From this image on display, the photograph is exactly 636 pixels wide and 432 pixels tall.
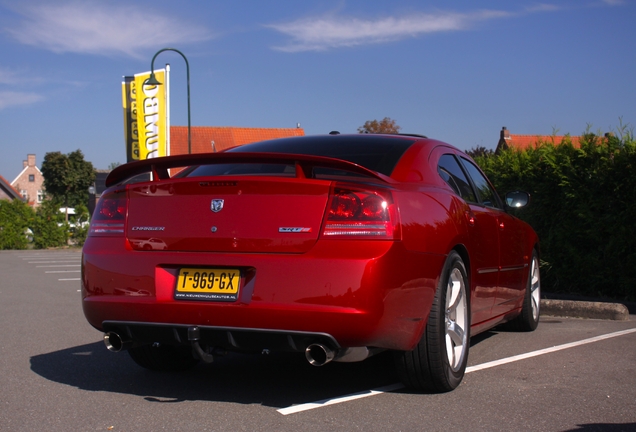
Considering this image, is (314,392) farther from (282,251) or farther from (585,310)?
(585,310)

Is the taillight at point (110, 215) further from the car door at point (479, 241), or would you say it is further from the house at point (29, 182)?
the house at point (29, 182)

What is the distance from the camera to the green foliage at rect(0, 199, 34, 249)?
3195 cm

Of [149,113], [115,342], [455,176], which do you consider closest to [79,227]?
[149,113]

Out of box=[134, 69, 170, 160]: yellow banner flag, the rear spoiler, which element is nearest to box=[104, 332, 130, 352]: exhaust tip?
the rear spoiler

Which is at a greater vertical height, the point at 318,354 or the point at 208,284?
the point at 208,284

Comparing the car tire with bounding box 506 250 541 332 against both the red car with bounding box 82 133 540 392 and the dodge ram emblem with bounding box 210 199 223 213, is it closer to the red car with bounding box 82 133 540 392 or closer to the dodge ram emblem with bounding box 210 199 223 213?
the red car with bounding box 82 133 540 392

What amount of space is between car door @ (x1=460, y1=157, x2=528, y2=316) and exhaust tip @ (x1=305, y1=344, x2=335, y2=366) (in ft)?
7.41

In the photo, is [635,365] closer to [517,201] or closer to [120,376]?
[517,201]

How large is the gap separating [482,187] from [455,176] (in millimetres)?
854

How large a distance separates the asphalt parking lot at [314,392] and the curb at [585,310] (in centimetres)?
139

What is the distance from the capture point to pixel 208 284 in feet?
12.9

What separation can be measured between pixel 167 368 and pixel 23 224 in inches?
1163

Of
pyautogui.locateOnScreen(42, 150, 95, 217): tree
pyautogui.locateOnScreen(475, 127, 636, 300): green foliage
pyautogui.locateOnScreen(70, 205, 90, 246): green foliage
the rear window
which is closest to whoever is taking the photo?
the rear window

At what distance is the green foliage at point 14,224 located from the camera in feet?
105
